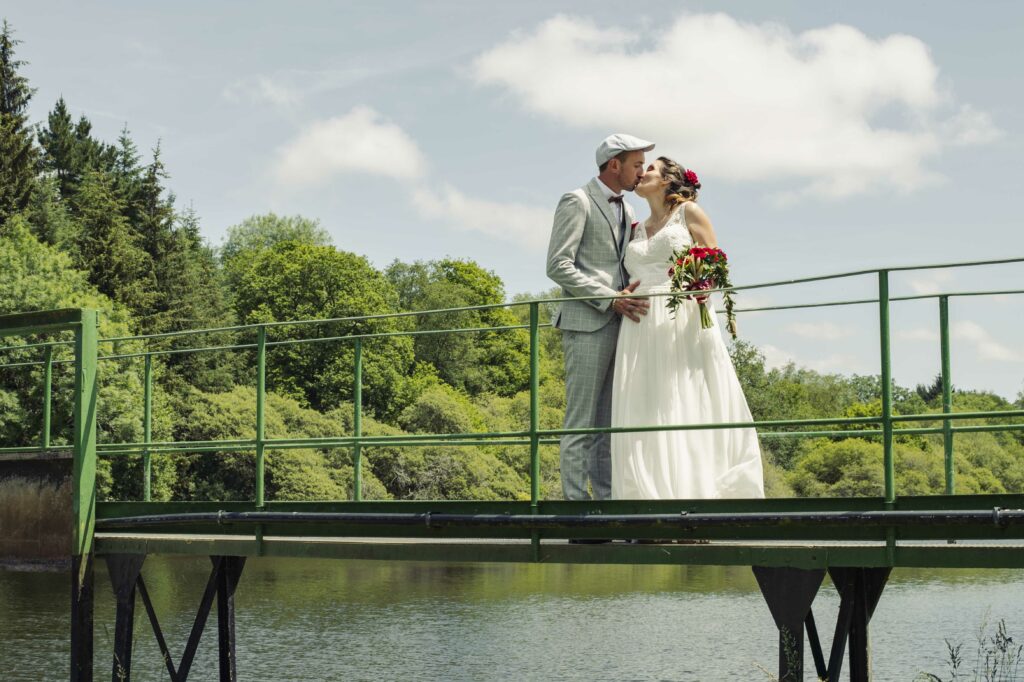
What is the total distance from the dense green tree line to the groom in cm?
1251

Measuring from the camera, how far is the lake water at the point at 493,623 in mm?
21547

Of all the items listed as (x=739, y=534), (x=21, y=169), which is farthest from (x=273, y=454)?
(x=739, y=534)

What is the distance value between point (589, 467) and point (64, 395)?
29062mm

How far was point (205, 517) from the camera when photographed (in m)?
9.95

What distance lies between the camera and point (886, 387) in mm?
7461

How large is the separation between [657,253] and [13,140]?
4874 centimetres

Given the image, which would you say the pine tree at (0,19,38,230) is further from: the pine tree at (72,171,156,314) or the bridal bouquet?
the bridal bouquet

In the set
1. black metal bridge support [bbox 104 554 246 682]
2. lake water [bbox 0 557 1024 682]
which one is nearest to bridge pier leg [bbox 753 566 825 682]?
black metal bridge support [bbox 104 554 246 682]

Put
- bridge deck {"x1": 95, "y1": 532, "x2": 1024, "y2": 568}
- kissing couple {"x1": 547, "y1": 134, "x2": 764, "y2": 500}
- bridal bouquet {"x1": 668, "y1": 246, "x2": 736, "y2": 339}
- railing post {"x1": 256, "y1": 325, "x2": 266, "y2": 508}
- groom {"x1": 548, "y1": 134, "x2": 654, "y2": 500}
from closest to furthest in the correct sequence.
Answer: bridge deck {"x1": 95, "y1": 532, "x2": 1024, "y2": 568} < bridal bouquet {"x1": 668, "y1": 246, "x2": 736, "y2": 339} < kissing couple {"x1": 547, "y1": 134, "x2": 764, "y2": 500} < groom {"x1": 548, "y1": 134, "x2": 654, "y2": 500} < railing post {"x1": 256, "y1": 325, "x2": 266, "y2": 508}

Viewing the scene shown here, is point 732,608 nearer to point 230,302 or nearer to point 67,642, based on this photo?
point 67,642

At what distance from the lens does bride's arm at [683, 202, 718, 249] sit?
8773mm

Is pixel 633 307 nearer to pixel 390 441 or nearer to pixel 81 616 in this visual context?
pixel 390 441

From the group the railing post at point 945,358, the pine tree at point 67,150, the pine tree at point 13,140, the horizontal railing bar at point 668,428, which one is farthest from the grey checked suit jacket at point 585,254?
the pine tree at point 67,150

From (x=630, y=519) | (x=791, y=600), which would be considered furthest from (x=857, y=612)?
(x=630, y=519)
